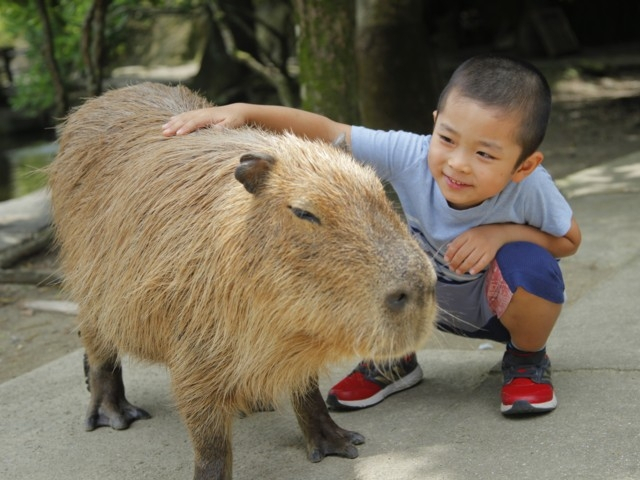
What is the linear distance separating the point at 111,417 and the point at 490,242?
65.3 inches

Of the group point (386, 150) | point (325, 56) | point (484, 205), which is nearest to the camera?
point (484, 205)

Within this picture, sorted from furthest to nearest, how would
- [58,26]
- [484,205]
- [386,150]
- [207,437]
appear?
[58,26], [386,150], [484,205], [207,437]

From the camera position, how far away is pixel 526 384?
3.19 m

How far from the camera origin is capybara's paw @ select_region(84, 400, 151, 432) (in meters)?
3.54

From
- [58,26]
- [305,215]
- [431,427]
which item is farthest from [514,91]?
[58,26]

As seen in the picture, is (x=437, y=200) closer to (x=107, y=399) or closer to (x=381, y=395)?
(x=381, y=395)

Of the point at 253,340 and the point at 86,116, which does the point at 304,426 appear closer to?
the point at 253,340

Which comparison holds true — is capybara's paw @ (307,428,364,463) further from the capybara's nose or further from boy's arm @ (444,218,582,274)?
the capybara's nose

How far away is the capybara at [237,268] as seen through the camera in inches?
97.7

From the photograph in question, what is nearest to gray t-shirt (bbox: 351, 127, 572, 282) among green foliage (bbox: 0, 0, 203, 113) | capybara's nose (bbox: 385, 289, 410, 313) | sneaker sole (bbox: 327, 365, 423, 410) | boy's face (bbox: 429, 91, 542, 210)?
boy's face (bbox: 429, 91, 542, 210)

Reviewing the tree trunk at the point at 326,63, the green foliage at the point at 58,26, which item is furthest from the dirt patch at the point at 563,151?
the green foliage at the point at 58,26

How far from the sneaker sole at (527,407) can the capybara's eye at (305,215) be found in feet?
3.62

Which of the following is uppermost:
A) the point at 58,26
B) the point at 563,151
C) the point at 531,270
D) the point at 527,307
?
the point at 531,270

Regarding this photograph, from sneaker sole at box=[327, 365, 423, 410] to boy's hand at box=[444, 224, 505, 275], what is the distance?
59 cm
